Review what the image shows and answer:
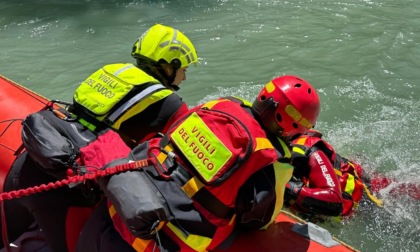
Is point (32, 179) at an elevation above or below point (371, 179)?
above

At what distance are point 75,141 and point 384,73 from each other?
5234mm

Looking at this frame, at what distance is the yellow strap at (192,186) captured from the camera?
204 cm

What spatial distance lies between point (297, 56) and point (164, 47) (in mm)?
4244

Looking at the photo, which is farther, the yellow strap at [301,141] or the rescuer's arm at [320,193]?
the yellow strap at [301,141]

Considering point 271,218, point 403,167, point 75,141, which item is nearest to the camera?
point 271,218

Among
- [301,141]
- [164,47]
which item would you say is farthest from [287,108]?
[301,141]

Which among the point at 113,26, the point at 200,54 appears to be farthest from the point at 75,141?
the point at 113,26

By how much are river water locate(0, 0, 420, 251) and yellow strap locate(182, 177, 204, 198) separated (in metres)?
2.15

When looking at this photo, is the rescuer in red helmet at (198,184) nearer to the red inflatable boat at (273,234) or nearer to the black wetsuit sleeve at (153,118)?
the red inflatable boat at (273,234)

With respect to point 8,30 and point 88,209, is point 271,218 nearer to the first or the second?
point 88,209

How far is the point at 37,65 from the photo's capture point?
695 cm

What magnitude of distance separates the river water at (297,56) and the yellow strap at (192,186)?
2155mm

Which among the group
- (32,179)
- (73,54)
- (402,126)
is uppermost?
(32,179)

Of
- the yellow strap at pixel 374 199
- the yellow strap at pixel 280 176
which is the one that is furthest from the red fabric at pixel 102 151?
the yellow strap at pixel 374 199
